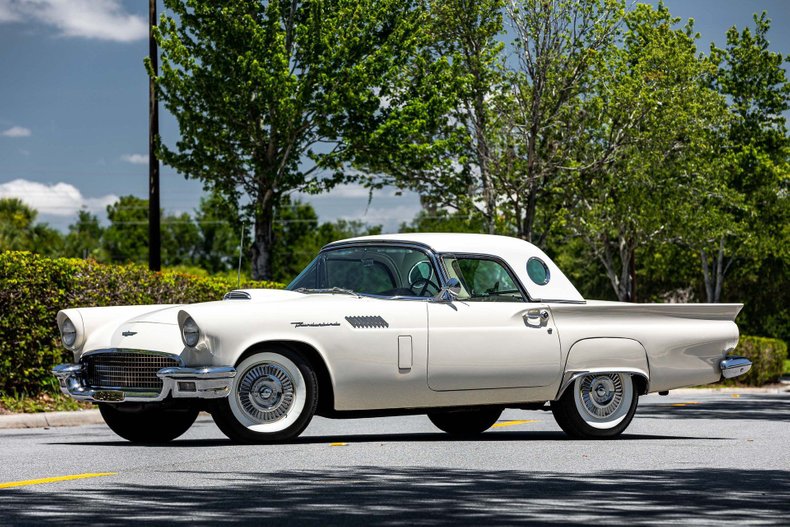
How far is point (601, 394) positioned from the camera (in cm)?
1069

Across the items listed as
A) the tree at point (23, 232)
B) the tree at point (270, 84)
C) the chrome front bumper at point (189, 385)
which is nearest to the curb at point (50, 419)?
the chrome front bumper at point (189, 385)

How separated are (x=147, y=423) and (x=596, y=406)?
13.0 ft

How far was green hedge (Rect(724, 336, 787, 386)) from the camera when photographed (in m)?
29.8

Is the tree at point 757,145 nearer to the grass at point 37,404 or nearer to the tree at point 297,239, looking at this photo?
the grass at point 37,404

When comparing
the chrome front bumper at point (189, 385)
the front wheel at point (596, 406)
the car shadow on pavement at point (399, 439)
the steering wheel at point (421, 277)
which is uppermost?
the steering wheel at point (421, 277)

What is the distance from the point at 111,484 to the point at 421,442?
366 centimetres

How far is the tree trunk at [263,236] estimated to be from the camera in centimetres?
2959

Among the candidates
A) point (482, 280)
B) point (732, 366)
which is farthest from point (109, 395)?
point (732, 366)

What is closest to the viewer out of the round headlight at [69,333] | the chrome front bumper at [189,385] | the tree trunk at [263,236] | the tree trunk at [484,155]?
the chrome front bumper at [189,385]

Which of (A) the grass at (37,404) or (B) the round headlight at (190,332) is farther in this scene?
(A) the grass at (37,404)

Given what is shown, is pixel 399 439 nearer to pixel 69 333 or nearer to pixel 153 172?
pixel 69 333

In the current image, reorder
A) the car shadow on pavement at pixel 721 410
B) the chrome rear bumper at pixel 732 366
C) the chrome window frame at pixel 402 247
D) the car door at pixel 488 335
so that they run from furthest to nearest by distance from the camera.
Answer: the car shadow on pavement at pixel 721 410 → the chrome rear bumper at pixel 732 366 → the chrome window frame at pixel 402 247 → the car door at pixel 488 335

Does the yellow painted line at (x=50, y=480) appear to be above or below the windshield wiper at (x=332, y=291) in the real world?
below

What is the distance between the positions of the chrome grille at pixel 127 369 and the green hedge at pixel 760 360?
22.2 meters
